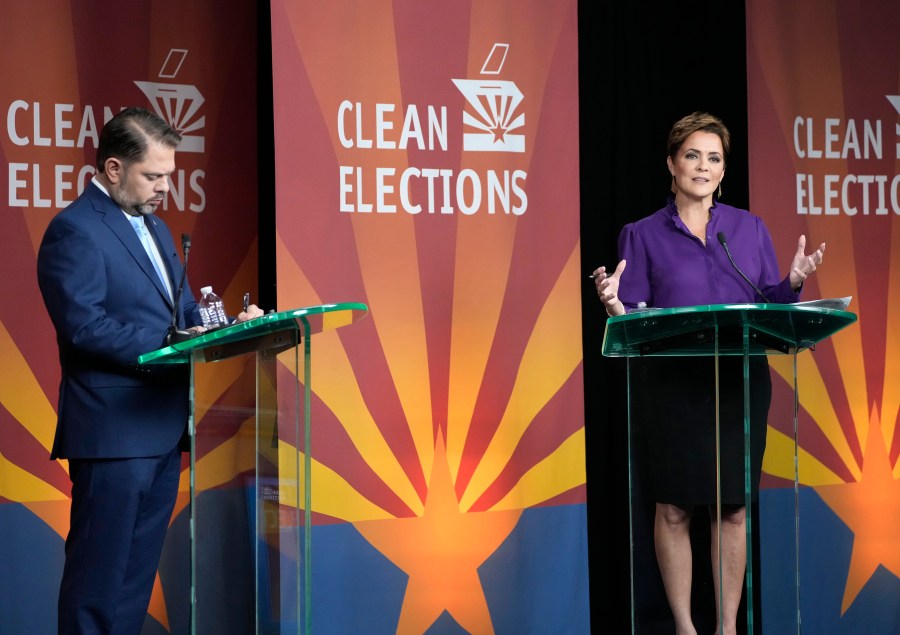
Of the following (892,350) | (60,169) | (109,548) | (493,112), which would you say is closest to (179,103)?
(60,169)

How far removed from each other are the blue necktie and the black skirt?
1.23 m

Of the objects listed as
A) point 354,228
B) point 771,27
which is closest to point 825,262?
point 771,27

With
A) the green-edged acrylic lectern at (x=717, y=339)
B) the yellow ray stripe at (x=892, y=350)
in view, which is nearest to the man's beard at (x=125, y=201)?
the green-edged acrylic lectern at (x=717, y=339)

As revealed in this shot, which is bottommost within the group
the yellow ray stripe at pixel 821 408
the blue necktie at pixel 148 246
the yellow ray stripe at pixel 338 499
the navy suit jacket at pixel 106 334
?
the yellow ray stripe at pixel 338 499

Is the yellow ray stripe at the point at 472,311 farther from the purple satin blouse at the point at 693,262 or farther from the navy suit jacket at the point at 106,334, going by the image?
the navy suit jacket at the point at 106,334

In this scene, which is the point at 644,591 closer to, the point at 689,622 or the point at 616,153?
the point at 689,622

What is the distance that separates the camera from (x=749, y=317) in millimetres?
2420

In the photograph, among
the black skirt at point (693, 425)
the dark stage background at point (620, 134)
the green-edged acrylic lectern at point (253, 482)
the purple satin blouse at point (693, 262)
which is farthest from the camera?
the dark stage background at point (620, 134)

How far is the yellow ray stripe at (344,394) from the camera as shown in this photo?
3.72 metres

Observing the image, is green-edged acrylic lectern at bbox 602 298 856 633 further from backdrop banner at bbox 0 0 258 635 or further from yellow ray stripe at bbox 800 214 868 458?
backdrop banner at bbox 0 0 258 635

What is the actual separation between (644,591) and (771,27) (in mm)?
2569

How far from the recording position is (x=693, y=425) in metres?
2.62

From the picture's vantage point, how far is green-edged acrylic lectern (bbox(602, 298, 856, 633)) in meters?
2.42

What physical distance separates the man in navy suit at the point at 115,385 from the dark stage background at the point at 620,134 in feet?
7.64
